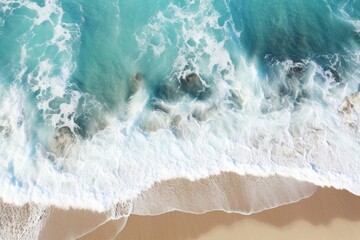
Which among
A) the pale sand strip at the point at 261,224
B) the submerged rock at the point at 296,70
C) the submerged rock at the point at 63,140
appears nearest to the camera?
the pale sand strip at the point at 261,224

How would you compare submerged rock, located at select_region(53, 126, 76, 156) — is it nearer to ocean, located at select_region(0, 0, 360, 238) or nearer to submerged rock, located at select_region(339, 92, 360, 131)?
ocean, located at select_region(0, 0, 360, 238)

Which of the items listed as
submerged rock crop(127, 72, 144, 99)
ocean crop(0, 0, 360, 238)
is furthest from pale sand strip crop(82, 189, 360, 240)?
submerged rock crop(127, 72, 144, 99)

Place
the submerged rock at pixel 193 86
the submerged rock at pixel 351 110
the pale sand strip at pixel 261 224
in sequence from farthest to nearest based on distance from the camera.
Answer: the submerged rock at pixel 193 86 → the submerged rock at pixel 351 110 → the pale sand strip at pixel 261 224

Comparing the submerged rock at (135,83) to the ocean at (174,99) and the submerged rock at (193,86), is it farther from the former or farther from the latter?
the submerged rock at (193,86)

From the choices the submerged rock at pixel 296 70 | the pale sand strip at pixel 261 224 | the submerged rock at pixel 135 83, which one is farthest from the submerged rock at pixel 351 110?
the submerged rock at pixel 135 83

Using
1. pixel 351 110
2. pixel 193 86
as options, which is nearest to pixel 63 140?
pixel 193 86

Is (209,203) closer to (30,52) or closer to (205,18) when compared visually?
(205,18)
